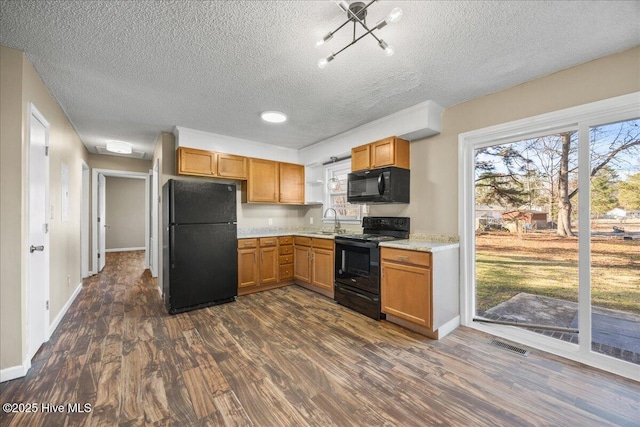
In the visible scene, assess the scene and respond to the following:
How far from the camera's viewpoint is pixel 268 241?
4211mm

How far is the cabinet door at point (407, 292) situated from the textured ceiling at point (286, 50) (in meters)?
1.82

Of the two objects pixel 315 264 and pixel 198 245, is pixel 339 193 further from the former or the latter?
pixel 198 245

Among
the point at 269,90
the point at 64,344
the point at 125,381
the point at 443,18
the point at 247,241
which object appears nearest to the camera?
the point at 443,18

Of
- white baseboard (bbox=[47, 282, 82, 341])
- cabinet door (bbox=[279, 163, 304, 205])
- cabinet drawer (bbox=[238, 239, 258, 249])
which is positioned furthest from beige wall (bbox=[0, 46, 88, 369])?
cabinet door (bbox=[279, 163, 304, 205])

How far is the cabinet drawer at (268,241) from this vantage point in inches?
163

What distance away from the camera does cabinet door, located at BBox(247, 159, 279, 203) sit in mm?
4354

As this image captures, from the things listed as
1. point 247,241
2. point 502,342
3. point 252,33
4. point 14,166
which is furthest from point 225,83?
point 502,342

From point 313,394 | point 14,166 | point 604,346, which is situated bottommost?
point 313,394

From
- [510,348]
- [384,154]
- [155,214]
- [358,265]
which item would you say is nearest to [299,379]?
[358,265]

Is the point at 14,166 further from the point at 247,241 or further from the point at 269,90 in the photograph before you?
the point at 247,241

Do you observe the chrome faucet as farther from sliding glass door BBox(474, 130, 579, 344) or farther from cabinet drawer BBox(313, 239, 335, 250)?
sliding glass door BBox(474, 130, 579, 344)

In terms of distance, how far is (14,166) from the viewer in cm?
196

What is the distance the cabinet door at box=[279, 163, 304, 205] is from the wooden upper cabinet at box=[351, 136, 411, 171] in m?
1.56

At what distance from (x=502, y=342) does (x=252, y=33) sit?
3.34 metres
